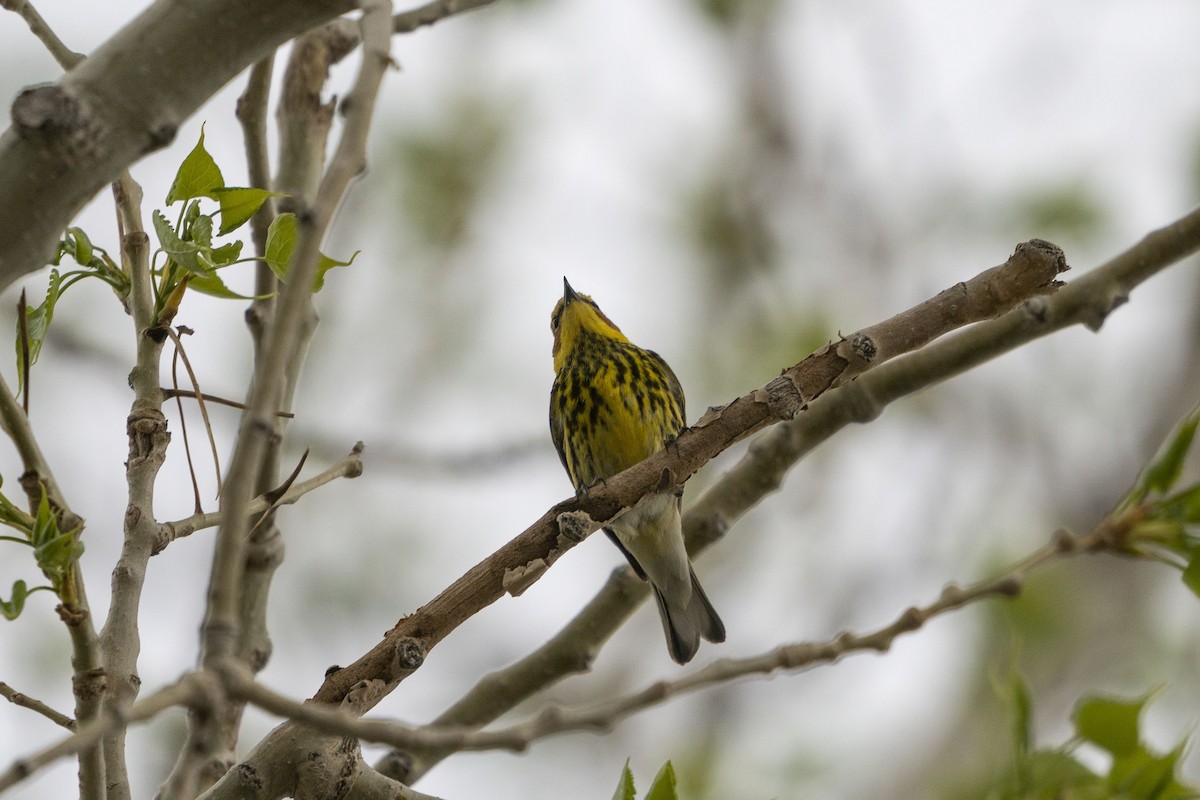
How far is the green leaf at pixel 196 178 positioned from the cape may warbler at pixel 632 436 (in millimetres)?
3137

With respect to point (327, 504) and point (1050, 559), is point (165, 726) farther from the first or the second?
point (1050, 559)

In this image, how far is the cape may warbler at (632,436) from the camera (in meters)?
5.26

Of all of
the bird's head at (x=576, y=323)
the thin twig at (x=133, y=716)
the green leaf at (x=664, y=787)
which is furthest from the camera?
the bird's head at (x=576, y=323)

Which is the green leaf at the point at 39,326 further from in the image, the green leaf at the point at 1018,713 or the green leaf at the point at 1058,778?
the green leaf at the point at 1058,778

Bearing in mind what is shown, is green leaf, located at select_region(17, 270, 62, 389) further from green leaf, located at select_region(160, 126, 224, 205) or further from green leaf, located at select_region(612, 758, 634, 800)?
green leaf, located at select_region(612, 758, 634, 800)

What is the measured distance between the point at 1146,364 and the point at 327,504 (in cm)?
615

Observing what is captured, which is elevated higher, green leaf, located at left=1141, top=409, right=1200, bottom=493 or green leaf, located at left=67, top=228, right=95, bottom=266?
green leaf, located at left=67, top=228, right=95, bottom=266

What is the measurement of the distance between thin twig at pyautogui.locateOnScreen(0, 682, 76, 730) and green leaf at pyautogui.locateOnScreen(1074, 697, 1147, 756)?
1756mm

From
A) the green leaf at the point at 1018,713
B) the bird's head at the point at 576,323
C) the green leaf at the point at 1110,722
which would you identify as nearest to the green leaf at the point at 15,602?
the green leaf at the point at 1018,713

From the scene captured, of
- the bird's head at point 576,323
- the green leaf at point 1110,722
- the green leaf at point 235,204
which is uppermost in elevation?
the bird's head at point 576,323

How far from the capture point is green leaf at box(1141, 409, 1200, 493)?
5.74 ft

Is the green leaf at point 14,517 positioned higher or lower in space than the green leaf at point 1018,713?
higher

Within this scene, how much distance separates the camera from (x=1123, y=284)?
9.35 ft

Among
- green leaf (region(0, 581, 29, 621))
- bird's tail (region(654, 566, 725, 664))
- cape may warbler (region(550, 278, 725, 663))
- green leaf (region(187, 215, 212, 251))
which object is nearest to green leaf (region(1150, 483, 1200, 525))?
green leaf (region(187, 215, 212, 251))
